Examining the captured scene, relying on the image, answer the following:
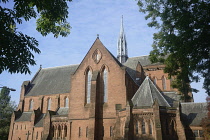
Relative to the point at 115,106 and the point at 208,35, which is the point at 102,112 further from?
the point at 208,35

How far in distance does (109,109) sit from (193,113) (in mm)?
12221

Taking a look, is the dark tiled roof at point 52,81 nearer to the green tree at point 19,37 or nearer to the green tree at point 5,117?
the green tree at point 5,117

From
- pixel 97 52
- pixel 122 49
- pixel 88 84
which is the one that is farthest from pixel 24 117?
pixel 122 49

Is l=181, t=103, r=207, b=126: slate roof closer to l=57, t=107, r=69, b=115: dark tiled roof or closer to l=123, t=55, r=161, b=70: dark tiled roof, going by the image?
l=123, t=55, r=161, b=70: dark tiled roof

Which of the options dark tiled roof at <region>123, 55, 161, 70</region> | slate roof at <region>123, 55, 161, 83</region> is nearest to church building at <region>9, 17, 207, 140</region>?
slate roof at <region>123, 55, 161, 83</region>

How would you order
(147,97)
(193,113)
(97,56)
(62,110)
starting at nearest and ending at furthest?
(147,97)
(193,113)
(97,56)
(62,110)

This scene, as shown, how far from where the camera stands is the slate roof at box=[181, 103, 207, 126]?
28153 millimetres

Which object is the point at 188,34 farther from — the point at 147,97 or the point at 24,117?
the point at 24,117

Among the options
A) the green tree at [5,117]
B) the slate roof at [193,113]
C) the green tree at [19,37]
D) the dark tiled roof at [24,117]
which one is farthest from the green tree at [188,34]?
the green tree at [5,117]

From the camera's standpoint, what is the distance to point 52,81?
45625mm

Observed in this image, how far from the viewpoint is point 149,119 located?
24.2 metres

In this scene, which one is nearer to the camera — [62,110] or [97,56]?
[97,56]

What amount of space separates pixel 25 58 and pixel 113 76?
22.5 metres

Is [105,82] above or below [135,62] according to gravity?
below
